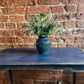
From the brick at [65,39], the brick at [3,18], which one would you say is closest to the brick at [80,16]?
the brick at [65,39]

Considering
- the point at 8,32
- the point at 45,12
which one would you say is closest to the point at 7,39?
the point at 8,32

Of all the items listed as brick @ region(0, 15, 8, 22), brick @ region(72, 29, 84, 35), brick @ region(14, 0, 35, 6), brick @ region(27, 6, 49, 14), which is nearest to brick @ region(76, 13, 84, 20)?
brick @ region(72, 29, 84, 35)

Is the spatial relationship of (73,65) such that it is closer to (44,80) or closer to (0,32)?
(44,80)

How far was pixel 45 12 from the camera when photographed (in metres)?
1.21

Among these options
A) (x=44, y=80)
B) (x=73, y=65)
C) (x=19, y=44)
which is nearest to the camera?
(x=73, y=65)

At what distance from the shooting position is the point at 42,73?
1.39 meters

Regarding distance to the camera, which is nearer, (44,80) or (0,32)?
(0,32)

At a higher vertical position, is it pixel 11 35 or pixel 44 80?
pixel 11 35

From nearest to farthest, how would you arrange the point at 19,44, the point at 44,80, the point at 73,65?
the point at 73,65 < the point at 19,44 < the point at 44,80

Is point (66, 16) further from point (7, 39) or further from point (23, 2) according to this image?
point (7, 39)

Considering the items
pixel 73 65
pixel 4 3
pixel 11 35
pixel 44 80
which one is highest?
pixel 4 3

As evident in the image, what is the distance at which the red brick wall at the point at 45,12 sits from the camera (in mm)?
1184

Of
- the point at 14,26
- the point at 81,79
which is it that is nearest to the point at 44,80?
the point at 81,79

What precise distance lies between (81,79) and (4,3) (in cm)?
159
